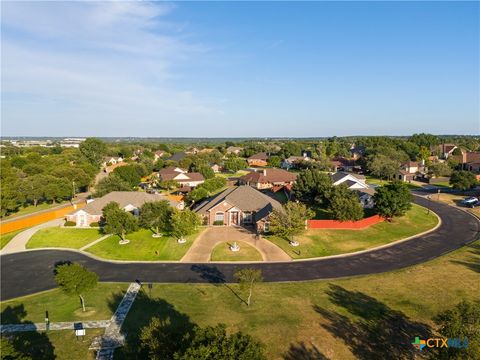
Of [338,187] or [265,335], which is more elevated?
[338,187]

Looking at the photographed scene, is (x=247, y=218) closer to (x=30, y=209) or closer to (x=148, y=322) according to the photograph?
(x=148, y=322)

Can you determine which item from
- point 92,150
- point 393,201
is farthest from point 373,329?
point 92,150

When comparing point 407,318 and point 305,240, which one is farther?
point 305,240

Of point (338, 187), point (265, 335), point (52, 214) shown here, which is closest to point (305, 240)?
point (338, 187)

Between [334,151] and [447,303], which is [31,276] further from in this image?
[334,151]

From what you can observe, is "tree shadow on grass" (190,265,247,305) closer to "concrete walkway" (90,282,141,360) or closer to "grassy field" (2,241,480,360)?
"grassy field" (2,241,480,360)

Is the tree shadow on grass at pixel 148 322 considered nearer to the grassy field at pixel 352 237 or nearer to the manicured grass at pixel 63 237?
the grassy field at pixel 352 237
